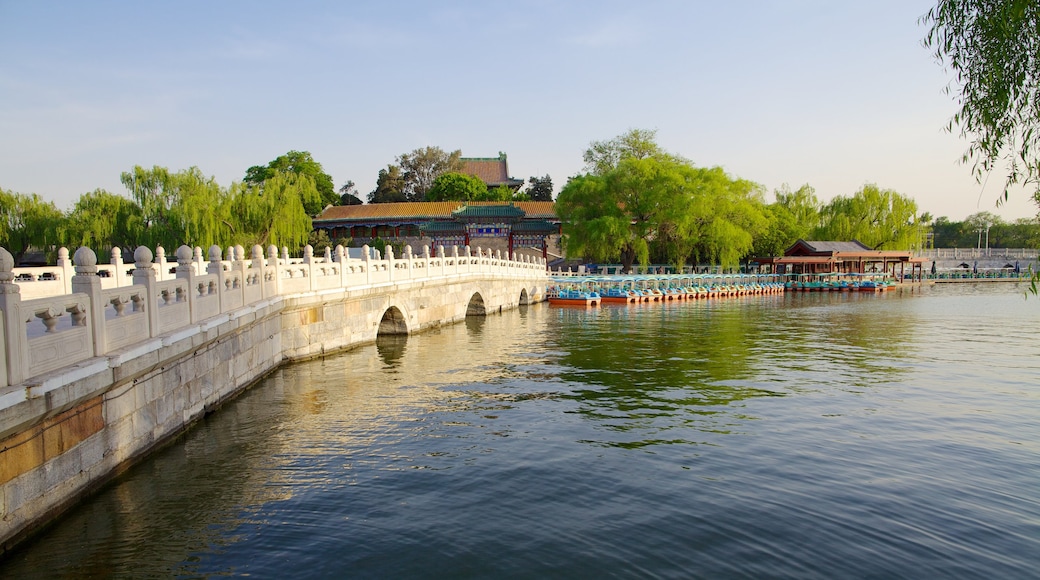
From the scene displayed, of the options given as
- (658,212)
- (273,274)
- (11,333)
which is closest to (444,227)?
(658,212)

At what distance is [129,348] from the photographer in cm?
623

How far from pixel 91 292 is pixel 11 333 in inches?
44.9

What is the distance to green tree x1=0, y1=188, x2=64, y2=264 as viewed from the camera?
28.1 m

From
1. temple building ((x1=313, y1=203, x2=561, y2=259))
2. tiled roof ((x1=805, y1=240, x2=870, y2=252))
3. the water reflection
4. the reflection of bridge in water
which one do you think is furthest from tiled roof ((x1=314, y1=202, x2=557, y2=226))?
the reflection of bridge in water

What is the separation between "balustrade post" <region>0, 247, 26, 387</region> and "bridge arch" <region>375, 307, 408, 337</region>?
1298cm

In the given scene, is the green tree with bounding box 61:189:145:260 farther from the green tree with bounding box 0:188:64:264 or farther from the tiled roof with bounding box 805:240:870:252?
the tiled roof with bounding box 805:240:870:252

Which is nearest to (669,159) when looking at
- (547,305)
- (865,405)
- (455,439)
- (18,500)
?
(547,305)

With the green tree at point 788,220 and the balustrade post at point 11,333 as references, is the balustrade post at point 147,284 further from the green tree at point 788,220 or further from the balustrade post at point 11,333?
the green tree at point 788,220

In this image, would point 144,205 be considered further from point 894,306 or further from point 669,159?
point 894,306

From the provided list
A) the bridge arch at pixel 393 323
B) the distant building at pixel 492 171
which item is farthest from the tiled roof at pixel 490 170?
the bridge arch at pixel 393 323

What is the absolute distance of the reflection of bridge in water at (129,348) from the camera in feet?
15.7

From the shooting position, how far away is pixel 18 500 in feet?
16.0

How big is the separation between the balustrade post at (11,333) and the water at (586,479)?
55.4 inches

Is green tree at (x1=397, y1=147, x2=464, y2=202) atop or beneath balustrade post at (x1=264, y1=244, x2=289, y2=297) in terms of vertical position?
atop
